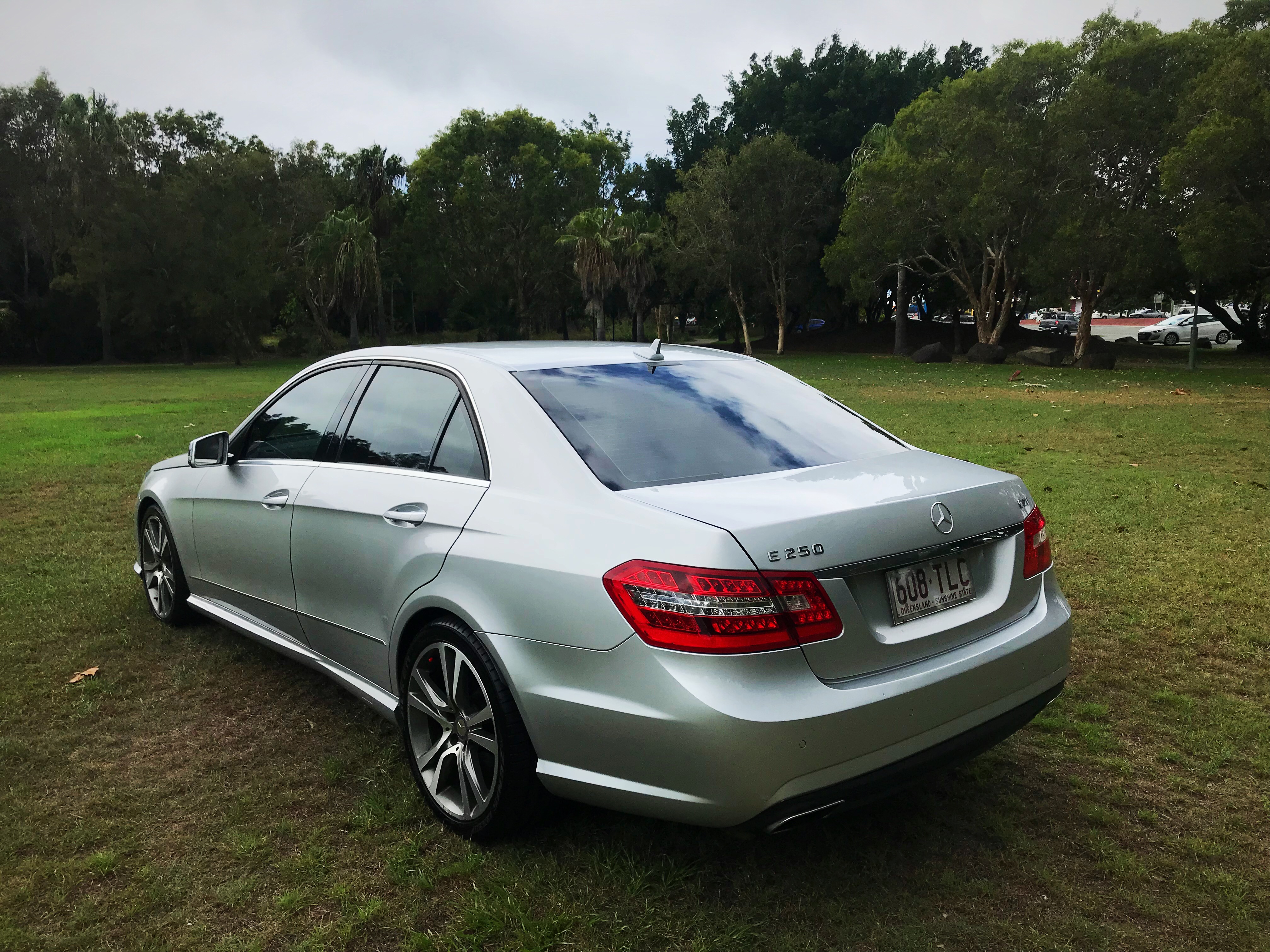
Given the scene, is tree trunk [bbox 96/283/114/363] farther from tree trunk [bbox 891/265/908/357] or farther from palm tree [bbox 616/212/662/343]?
tree trunk [bbox 891/265/908/357]

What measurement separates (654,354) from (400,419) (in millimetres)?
1009

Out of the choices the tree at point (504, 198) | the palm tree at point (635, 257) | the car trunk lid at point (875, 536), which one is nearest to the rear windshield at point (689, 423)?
the car trunk lid at point (875, 536)

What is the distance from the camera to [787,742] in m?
2.55

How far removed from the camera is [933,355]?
35688 millimetres

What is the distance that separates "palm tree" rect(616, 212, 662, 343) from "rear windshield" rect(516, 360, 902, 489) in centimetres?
4178

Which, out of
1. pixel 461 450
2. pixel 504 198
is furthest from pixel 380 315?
pixel 461 450

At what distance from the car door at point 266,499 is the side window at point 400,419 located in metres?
Result: 0.21

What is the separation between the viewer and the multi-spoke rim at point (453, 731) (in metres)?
3.14

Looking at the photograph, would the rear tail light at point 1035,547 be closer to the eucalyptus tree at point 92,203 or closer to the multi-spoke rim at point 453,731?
the multi-spoke rim at point 453,731

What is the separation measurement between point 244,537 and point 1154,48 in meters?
29.9

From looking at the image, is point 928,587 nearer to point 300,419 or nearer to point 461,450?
point 461,450

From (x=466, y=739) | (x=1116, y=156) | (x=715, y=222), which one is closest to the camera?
(x=466, y=739)

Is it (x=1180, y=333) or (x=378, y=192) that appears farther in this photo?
(x=378, y=192)

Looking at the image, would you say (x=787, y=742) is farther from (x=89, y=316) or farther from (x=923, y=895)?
(x=89, y=316)
